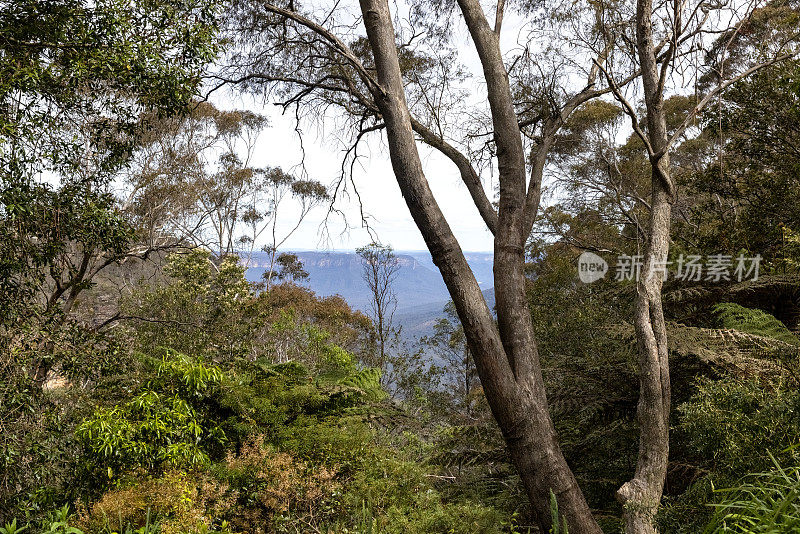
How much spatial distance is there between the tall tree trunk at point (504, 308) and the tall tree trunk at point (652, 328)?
0.45 m

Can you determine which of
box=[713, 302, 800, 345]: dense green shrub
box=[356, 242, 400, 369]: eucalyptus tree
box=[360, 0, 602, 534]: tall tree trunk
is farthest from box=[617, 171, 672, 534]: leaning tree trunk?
box=[356, 242, 400, 369]: eucalyptus tree

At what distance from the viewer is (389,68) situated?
11.6ft

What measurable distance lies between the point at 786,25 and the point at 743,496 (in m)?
6.93

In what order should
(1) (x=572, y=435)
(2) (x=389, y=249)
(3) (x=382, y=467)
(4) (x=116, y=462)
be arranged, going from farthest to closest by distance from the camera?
(2) (x=389, y=249), (1) (x=572, y=435), (3) (x=382, y=467), (4) (x=116, y=462)

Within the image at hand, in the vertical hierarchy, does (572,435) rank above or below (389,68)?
below

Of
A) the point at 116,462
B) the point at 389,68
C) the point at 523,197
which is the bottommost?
the point at 116,462

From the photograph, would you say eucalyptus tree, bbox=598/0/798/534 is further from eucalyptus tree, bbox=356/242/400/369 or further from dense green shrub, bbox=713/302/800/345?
eucalyptus tree, bbox=356/242/400/369

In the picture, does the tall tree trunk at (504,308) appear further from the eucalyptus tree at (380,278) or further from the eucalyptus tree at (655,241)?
the eucalyptus tree at (380,278)

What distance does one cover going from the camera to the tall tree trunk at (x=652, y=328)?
315 cm

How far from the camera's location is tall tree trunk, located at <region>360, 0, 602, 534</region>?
9.96 ft

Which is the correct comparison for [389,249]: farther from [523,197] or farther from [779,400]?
[779,400]

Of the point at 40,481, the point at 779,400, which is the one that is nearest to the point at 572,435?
the point at 779,400

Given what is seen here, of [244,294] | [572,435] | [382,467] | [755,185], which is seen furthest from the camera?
[244,294]

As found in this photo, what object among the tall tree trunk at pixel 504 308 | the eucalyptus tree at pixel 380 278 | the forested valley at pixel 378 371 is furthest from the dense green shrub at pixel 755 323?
the eucalyptus tree at pixel 380 278
